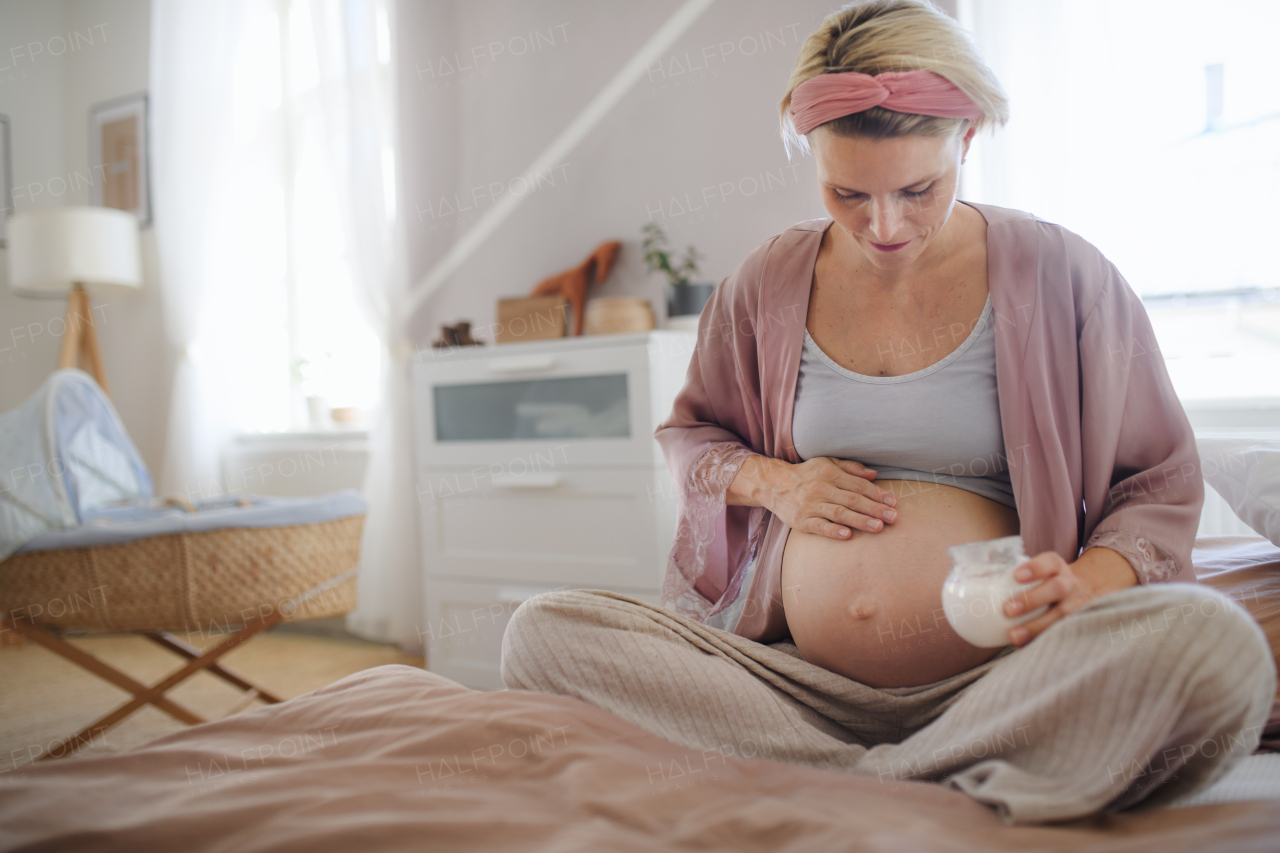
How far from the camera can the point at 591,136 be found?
2873mm

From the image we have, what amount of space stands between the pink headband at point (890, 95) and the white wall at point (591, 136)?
1.43 metres

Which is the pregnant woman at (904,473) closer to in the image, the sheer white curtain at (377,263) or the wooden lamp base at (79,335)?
the sheer white curtain at (377,263)

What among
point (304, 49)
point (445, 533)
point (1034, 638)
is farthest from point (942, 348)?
point (304, 49)

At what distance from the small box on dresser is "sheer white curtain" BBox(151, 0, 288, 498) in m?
1.66

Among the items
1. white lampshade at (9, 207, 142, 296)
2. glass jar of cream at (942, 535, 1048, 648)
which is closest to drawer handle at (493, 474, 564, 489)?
glass jar of cream at (942, 535, 1048, 648)

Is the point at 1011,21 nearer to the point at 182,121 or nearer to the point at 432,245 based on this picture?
the point at 432,245

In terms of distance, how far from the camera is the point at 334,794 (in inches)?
26.8

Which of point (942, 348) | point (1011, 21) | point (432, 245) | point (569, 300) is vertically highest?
point (1011, 21)

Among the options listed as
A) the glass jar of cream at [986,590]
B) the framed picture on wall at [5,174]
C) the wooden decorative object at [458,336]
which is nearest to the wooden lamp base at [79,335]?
the framed picture on wall at [5,174]

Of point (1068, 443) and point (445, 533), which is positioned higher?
point (1068, 443)

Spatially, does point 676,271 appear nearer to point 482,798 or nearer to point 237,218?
point 482,798

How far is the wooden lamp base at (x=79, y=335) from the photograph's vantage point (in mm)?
3554

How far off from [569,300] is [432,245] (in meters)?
0.75

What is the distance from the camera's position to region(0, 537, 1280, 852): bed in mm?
607
